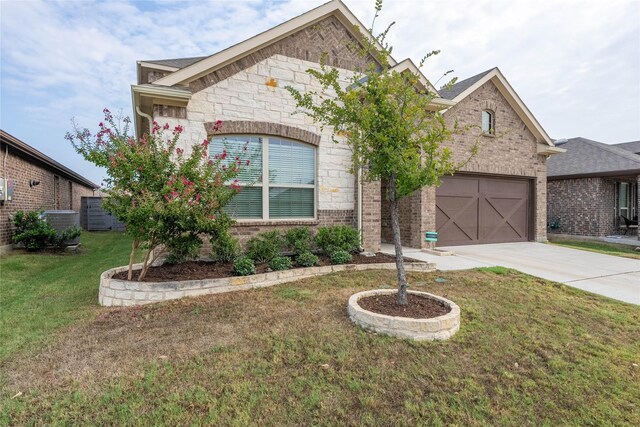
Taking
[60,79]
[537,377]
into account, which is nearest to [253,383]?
[537,377]

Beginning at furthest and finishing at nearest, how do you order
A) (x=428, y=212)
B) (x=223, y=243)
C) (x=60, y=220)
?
(x=60, y=220) < (x=428, y=212) < (x=223, y=243)

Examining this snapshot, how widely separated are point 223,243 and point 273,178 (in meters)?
2.08

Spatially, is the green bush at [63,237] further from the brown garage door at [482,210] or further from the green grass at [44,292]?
the brown garage door at [482,210]

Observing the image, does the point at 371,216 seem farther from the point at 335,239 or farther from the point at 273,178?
the point at 273,178

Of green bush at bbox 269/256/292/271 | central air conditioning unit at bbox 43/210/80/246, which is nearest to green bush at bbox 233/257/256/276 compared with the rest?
green bush at bbox 269/256/292/271

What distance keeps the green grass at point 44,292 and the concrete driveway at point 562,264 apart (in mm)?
6566

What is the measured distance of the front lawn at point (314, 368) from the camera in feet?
7.40

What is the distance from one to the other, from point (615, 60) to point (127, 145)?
1697 cm

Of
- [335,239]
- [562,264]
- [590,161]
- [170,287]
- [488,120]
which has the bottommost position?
[562,264]

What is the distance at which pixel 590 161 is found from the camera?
1430 centimetres

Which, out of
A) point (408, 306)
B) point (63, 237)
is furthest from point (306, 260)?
point (63, 237)

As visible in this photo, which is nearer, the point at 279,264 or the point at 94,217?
the point at 279,264

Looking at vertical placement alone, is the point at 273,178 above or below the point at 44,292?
above

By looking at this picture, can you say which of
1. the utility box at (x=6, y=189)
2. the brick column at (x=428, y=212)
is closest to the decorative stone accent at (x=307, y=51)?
the brick column at (x=428, y=212)
